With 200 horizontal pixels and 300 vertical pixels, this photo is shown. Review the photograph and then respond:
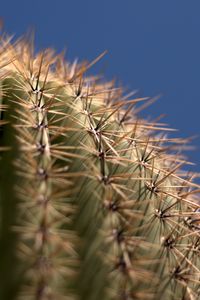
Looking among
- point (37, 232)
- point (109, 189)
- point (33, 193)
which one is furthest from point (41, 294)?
point (109, 189)

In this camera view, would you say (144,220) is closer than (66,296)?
No

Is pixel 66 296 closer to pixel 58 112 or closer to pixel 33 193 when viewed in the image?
pixel 33 193

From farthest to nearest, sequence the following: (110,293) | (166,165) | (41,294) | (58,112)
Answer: (166,165) < (58,112) < (110,293) < (41,294)

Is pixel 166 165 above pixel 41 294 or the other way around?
above

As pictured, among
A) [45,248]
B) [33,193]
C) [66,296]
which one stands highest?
[33,193]

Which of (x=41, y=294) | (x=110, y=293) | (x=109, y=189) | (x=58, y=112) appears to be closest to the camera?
(x=41, y=294)

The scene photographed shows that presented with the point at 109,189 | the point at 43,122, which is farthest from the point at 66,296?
the point at 43,122

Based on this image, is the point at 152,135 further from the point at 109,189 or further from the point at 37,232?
the point at 37,232
